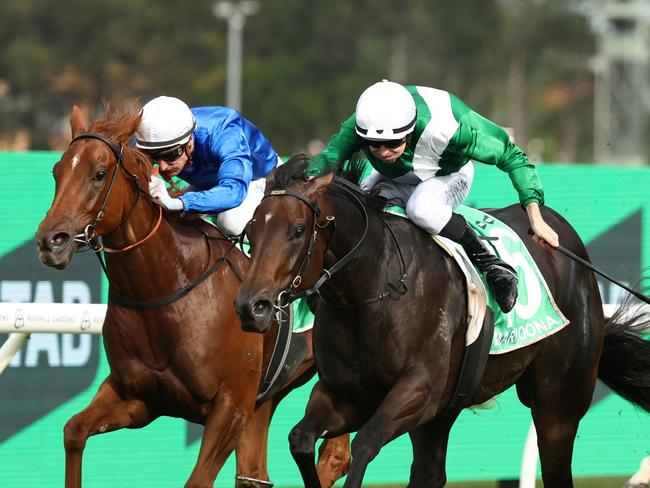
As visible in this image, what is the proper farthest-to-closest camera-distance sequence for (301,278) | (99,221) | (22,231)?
1. (22,231)
2. (99,221)
3. (301,278)

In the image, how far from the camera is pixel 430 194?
5.02 metres

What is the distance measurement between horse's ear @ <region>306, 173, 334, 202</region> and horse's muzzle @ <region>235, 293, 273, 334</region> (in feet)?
1.58

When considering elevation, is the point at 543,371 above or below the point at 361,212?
below

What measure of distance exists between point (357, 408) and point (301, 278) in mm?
693

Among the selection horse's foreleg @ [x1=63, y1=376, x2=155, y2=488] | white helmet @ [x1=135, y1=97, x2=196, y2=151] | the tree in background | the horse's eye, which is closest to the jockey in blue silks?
white helmet @ [x1=135, y1=97, x2=196, y2=151]

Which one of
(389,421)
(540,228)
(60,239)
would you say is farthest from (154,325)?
(540,228)

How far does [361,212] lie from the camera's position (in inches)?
186

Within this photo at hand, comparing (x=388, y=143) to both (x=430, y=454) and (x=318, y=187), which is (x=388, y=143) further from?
(x=430, y=454)

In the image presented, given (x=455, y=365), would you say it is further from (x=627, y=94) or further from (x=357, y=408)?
(x=627, y=94)

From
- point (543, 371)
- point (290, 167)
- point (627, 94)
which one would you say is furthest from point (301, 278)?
point (627, 94)

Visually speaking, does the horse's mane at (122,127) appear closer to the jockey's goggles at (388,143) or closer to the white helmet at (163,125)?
the white helmet at (163,125)

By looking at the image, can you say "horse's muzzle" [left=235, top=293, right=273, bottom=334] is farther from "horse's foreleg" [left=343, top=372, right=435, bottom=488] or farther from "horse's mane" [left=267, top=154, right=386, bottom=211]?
"horse's foreleg" [left=343, top=372, right=435, bottom=488]

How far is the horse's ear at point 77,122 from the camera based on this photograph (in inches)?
191

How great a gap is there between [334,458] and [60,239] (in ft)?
6.81
